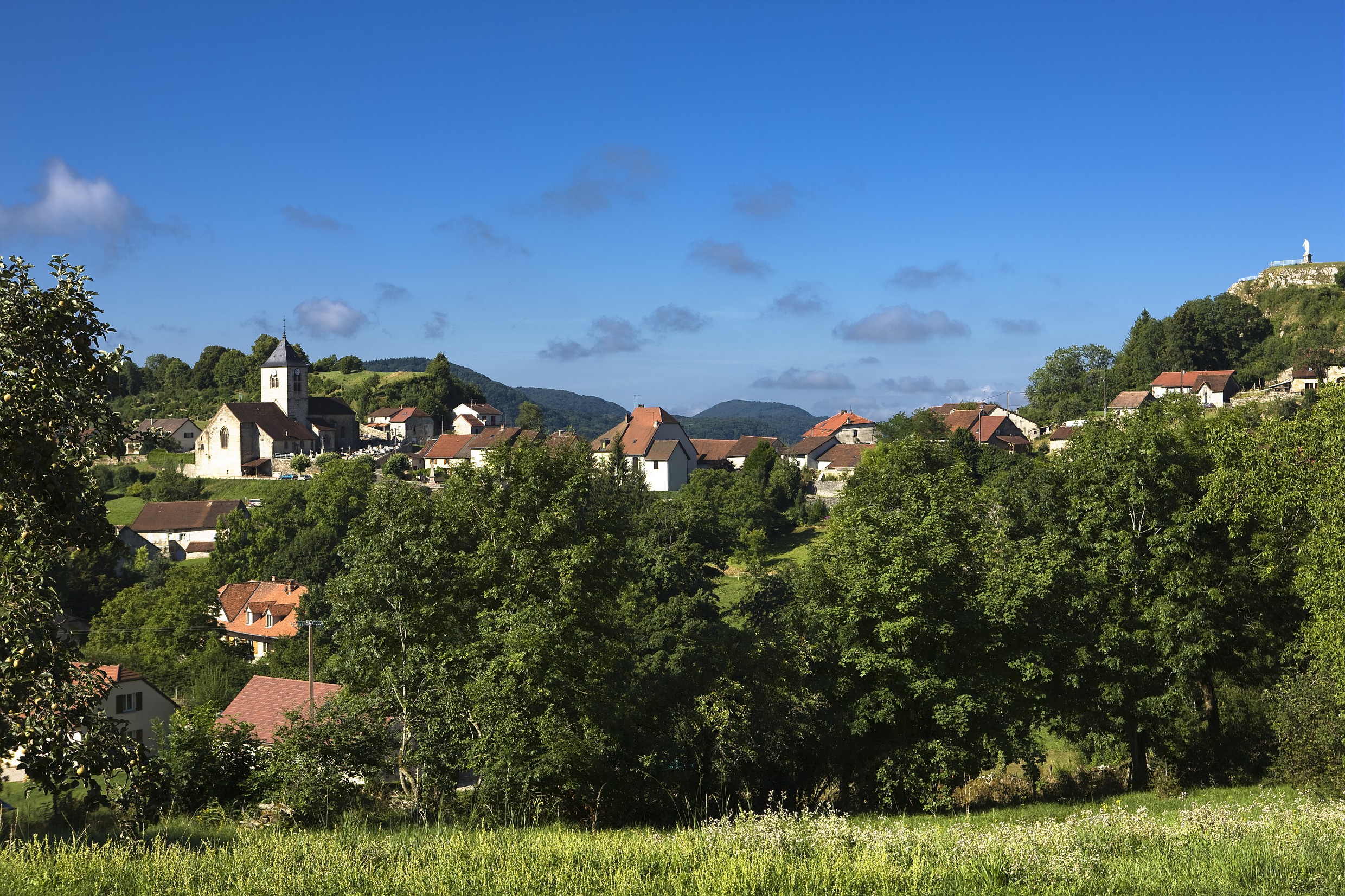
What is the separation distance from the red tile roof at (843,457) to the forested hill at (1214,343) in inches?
787

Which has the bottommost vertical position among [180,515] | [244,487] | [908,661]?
[908,661]

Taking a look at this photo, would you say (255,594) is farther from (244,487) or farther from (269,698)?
(244,487)

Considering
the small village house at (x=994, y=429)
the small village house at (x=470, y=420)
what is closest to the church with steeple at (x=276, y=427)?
the small village house at (x=470, y=420)

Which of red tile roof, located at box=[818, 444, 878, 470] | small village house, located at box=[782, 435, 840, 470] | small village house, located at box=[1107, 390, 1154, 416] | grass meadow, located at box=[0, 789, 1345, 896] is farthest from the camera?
small village house, located at box=[782, 435, 840, 470]

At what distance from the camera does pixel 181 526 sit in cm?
7475

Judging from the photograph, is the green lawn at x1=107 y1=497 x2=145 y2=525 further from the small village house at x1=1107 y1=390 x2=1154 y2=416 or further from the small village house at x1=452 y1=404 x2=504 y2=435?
the small village house at x1=1107 y1=390 x2=1154 y2=416

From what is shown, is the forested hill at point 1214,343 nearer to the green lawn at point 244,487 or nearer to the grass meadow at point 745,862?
the green lawn at point 244,487

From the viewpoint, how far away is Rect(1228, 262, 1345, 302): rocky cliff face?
3981 inches

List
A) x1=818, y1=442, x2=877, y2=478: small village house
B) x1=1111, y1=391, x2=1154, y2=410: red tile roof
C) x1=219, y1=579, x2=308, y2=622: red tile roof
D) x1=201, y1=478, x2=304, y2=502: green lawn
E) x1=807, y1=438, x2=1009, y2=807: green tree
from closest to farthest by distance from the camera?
x1=807, y1=438, x2=1009, y2=807: green tree → x1=219, y1=579, x2=308, y2=622: red tile roof → x1=818, y1=442, x2=877, y2=478: small village house → x1=201, y1=478, x2=304, y2=502: green lawn → x1=1111, y1=391, x2=1154, y2=410: red tile roof

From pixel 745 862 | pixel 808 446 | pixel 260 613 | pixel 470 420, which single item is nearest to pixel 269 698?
pixel 260 613

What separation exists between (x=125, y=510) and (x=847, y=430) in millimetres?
76416

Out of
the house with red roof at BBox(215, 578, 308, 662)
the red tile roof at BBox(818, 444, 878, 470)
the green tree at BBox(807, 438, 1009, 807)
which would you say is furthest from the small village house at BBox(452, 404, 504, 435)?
the green tree at BBox(807, 438, 1009, 807)

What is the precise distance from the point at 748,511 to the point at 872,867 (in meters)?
58.2

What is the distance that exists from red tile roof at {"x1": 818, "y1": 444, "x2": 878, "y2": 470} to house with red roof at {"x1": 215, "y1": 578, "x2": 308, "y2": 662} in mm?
47016
